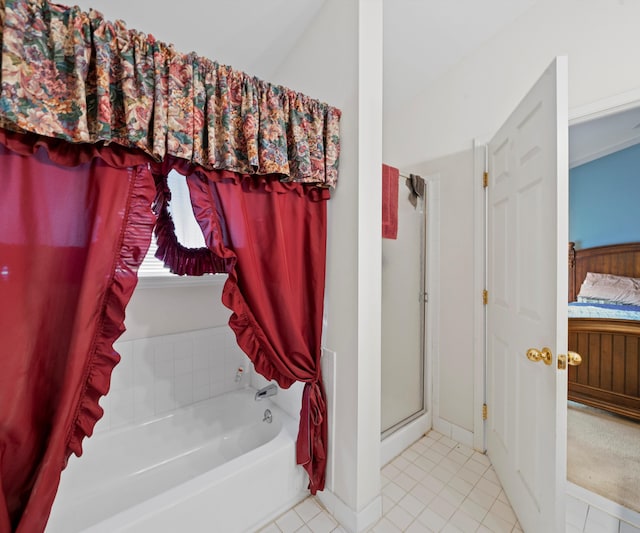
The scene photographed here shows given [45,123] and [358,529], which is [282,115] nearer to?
[45,123]

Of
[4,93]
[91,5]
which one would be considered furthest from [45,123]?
[91,5]

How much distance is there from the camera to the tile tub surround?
165 centimetres

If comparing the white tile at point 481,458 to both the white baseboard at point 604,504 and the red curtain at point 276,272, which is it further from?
the red curtain at point 276,272

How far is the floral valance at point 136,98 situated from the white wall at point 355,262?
9.4 inches

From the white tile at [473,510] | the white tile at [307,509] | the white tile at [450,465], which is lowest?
the white tile at [450,465]

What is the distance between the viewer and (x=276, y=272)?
1304 millimetres

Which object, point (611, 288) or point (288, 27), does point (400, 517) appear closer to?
point (288, 27)

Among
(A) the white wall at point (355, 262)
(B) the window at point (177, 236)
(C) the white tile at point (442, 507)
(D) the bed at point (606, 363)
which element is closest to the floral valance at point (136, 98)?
(A) the white wall at point (355, 262)

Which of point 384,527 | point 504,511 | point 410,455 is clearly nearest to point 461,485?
point 504,511

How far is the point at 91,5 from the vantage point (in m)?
1.36

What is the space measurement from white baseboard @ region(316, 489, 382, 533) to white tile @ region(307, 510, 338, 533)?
24 mm

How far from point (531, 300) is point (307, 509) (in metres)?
1.49

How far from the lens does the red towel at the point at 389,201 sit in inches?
69.7

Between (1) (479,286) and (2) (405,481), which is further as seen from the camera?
(1) (479,286)
